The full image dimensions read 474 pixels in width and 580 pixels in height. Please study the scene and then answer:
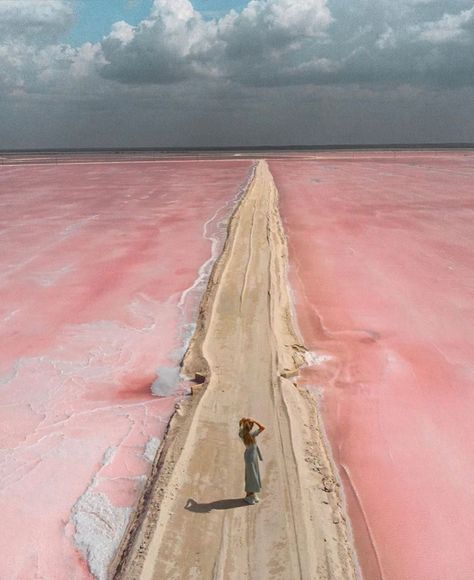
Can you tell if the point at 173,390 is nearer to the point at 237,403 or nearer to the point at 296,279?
the point at 237,403

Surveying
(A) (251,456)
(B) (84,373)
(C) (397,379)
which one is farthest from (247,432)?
(B) (84,373)

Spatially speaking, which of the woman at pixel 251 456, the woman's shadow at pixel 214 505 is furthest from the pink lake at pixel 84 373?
the woman at pixel 251 456

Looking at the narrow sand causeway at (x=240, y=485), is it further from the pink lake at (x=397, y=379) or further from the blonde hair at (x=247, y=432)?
the blonde hair at (x=247, y=432)

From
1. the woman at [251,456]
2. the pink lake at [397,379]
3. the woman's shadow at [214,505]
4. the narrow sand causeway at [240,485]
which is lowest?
the pink lake at [397,379]

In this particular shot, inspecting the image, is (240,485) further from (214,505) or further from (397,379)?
(397,379)

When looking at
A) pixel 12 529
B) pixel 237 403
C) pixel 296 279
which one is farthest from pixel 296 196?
pixel 12 529

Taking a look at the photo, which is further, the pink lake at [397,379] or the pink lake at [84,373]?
the pink lake at [84,373]
